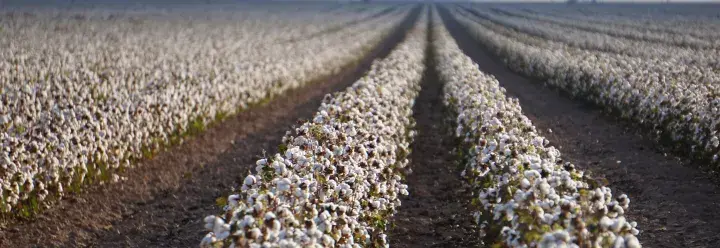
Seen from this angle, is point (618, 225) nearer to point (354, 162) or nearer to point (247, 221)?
point (247, 221)

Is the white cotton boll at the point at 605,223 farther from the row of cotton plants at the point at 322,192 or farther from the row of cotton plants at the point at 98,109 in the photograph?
the row of cotton plants at the point at 98,109

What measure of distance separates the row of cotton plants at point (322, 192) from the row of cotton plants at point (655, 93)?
6111mm

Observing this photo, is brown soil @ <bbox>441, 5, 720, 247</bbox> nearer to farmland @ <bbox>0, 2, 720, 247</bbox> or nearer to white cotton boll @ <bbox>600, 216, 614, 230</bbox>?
farmland @ <bbox>0, 2, 720, 247</bbox>

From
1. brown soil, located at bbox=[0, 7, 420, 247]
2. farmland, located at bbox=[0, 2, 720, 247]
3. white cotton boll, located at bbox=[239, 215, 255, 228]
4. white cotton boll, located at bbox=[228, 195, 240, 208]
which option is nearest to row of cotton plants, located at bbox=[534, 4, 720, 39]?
farmland, located at bbox=[0, 2, 720, 247]

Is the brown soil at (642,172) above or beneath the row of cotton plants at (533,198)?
beneath

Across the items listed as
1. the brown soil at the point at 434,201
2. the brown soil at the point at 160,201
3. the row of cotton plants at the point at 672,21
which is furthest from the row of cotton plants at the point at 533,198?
the row of cotton plants at the point at 672,21

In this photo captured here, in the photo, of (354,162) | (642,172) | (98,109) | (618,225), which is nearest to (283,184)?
(354,162)

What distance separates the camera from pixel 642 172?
1253 cm

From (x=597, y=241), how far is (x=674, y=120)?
9.57 meters

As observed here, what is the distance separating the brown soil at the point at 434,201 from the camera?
947cm

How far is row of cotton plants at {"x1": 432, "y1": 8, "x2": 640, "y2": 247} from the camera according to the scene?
543 centimetres

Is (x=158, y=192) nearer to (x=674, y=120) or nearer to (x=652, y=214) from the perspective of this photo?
(x=652, y=214)

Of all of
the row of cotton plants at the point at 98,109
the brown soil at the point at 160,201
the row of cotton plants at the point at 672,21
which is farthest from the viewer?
the row of cotton plants at the point at 672,21

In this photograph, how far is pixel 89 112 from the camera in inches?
457
